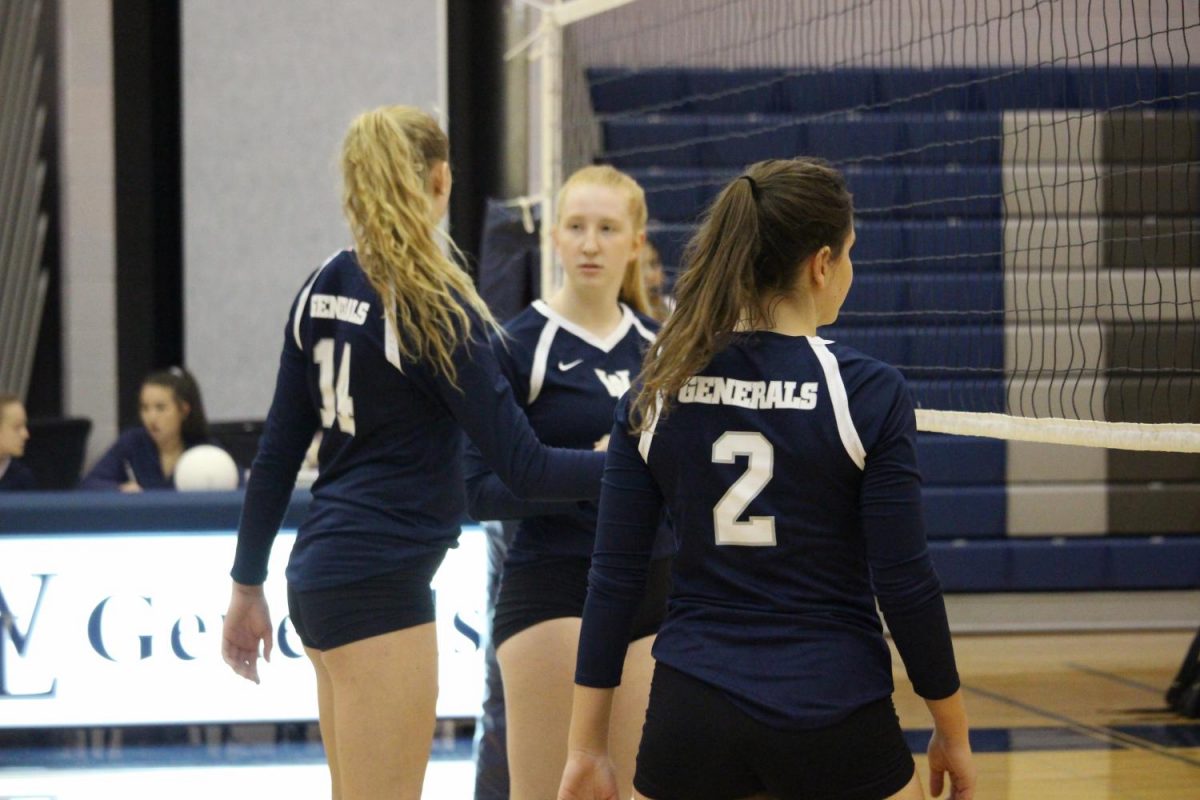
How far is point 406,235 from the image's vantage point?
7.41 ft

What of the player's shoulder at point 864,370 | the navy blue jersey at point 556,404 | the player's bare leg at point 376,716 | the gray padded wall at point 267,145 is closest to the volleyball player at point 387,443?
the player's bare leg at point 376,716

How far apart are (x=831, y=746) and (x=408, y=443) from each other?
887 mm

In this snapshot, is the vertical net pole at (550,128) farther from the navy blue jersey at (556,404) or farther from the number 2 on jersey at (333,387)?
the number 2 on jersey at (333,387)

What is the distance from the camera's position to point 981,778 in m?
4.91

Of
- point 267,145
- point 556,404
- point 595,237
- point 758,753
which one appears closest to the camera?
point 758,753

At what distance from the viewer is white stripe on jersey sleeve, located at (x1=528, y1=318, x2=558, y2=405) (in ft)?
9.07

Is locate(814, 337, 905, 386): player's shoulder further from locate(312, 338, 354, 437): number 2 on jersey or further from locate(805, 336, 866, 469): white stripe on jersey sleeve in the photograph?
locate(312, 338, 354, 437): number 2 on jersey

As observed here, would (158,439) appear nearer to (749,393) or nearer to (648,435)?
(648,435)

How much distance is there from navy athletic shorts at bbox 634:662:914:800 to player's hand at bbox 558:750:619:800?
0.11m

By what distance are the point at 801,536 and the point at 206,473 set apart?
4540mm

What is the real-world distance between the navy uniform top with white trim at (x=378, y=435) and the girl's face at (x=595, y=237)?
1.95 ft

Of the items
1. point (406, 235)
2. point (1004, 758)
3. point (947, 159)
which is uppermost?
point (947, 159)

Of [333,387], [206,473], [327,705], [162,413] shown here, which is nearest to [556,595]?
[327,705]

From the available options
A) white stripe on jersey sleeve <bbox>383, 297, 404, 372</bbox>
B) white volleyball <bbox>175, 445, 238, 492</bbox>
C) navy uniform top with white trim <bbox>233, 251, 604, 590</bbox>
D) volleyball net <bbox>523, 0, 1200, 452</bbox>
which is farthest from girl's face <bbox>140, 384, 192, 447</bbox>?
white stripe on jersey sleeve <bbox>383, 297, 404, 372</bbox>
